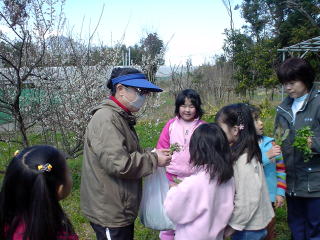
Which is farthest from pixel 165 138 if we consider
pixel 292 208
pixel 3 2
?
pixel 3 2

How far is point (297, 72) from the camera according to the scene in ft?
8.75

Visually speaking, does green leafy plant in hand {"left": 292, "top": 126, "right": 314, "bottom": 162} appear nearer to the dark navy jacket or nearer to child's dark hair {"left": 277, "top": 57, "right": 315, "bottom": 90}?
the dark navy jacket

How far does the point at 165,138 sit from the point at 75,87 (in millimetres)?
2566

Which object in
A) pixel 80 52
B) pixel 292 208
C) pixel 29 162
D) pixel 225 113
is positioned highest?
pixel 80 52

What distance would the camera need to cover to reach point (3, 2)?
3.91 meters

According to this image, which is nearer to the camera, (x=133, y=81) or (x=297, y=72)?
(x=133, y=81)

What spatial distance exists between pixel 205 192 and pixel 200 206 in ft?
0.28

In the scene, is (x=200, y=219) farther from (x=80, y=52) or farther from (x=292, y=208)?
(x=80, y=52)

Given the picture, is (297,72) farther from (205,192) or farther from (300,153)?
(205,192)

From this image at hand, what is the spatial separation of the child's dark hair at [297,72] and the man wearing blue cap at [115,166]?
112 centimetres

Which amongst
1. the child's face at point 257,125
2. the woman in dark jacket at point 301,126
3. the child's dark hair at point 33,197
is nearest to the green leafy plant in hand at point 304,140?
the woman in dark jacket at point 301,126

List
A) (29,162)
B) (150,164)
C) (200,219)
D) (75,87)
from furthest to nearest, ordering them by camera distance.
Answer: (75,87) → (150,164) → (200,219) → (29,162)

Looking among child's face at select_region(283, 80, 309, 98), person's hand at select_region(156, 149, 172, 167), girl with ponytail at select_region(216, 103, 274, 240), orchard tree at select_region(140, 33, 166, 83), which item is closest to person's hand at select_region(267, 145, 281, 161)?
girl with ponytail at select_region(216, 103, 274, 240)

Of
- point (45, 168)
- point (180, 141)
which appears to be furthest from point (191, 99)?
point (45, 168)
